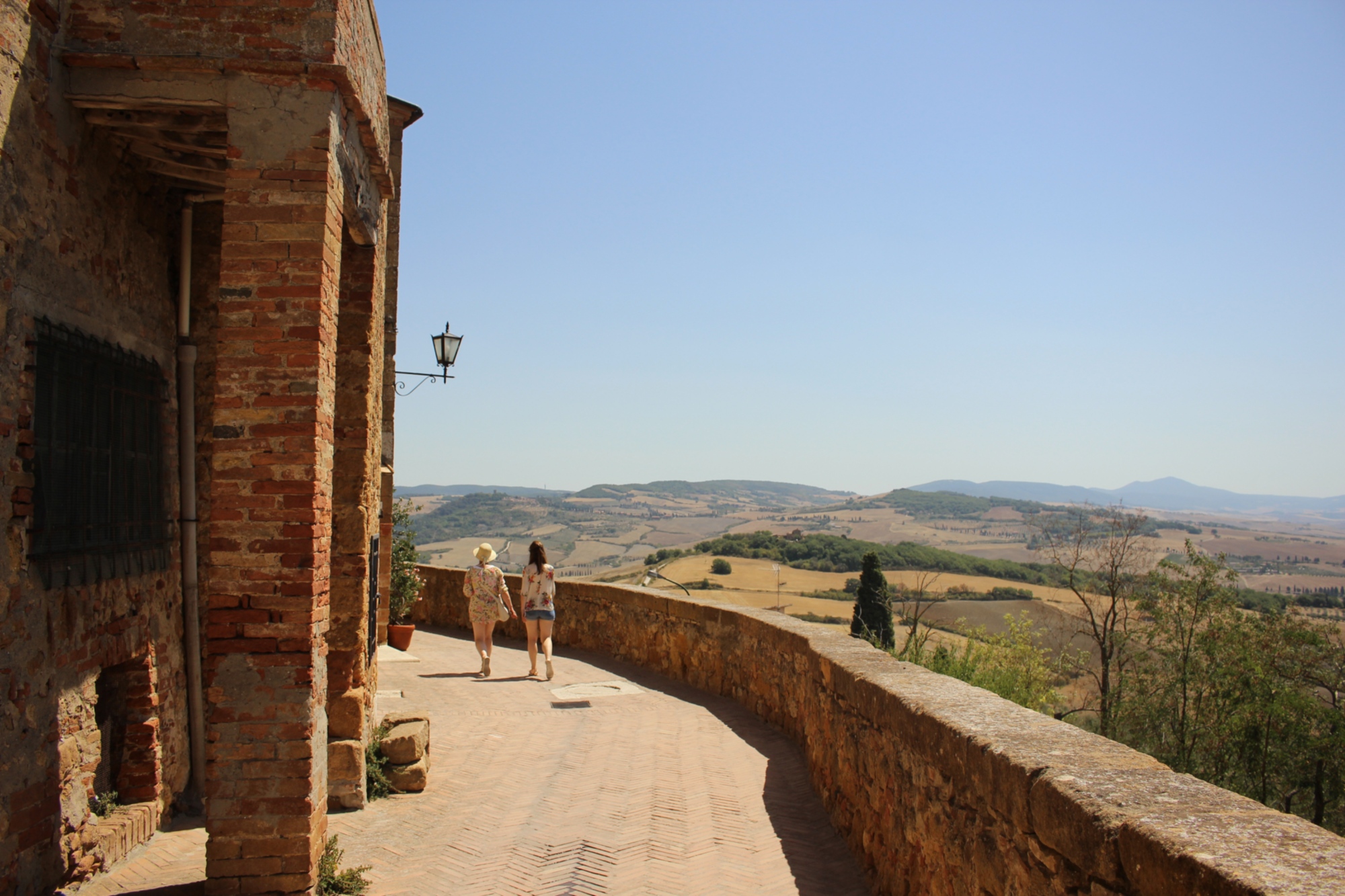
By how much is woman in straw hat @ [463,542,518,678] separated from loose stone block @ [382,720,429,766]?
4.18 metres

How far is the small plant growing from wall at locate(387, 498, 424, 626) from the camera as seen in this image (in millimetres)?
12875

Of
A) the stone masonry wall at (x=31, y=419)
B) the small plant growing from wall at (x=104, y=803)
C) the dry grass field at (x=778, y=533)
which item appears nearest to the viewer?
the stone masonry wall at (x=31, y=419)

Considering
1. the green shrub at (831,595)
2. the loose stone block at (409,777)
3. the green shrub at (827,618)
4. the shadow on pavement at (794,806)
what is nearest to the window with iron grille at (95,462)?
the loose stone block at (409,777)

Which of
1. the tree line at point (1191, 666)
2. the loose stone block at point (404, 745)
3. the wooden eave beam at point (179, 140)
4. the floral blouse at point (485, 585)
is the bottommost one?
the tree line at point (1191, 666)

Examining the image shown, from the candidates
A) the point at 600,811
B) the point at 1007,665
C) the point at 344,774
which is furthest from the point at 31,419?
the point at 1007,665

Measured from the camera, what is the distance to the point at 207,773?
3.98 meters

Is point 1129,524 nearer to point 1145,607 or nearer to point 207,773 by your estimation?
point 1145,607

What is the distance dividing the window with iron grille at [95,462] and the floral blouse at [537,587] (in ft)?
17.9

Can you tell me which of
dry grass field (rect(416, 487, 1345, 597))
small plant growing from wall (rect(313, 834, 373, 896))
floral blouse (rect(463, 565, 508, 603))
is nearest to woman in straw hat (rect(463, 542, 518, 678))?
floral blouse (rect(463, 565, 508, 603))

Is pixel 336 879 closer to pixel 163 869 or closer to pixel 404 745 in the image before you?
pixel 163 869

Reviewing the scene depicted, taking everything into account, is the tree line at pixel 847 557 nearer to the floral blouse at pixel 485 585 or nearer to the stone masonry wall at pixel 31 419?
the floral blouse at pixel 485 585

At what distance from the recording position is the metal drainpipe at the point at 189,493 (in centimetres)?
554

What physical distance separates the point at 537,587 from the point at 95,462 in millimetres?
6425

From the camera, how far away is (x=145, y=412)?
5.06 m
